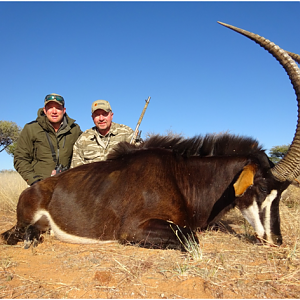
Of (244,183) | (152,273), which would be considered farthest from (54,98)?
(152,273)

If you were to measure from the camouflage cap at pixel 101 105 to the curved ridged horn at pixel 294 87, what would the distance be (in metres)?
3.07

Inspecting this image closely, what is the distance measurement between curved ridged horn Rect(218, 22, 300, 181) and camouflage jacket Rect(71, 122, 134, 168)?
11.2 feet

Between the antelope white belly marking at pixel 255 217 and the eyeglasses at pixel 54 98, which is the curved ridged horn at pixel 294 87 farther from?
the eyeglasses at pixel 54 98

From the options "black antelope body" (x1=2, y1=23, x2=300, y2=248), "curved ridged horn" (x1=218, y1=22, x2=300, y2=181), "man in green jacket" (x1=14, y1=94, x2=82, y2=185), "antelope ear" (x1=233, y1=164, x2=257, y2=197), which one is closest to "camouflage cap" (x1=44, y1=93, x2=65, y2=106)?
"man in green jacket" (x1=14, y1=94, x2=82, y2=185)

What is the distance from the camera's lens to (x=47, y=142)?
607 cm

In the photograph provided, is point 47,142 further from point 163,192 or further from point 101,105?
point 163,192

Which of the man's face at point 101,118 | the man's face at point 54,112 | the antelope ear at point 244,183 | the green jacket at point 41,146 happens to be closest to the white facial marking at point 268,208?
the antelope ear at point 244,183

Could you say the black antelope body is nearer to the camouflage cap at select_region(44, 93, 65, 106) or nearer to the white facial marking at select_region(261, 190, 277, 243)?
the white facial marking at select_region(261, 190, 277, 243)

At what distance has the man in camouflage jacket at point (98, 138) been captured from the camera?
236 inches

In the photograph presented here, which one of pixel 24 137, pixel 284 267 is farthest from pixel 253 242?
pixel 24 137

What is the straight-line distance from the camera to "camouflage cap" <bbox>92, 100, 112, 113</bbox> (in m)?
5.87

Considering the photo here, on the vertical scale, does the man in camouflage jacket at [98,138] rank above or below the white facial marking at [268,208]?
above

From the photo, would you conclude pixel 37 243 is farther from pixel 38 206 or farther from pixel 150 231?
pixel 150 231

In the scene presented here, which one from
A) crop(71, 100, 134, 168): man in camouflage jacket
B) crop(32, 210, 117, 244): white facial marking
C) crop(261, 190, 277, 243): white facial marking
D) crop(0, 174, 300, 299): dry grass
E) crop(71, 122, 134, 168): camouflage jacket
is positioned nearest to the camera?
crop(0, 174, 300, 299): dry grass
